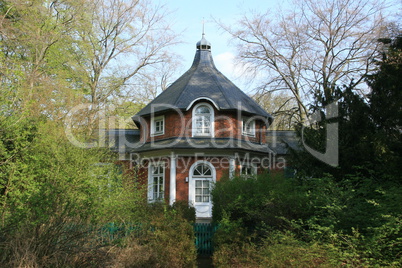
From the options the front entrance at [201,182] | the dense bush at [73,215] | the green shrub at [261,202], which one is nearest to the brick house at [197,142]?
the front entrance at [201,182]

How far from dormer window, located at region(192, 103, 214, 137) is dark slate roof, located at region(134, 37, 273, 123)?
46 cm

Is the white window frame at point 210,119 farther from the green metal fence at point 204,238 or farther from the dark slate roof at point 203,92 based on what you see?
the green metal fence at point 204,238

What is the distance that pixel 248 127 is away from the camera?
19.9 meters

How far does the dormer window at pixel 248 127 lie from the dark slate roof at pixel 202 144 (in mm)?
806

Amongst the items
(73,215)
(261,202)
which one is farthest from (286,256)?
(73,215)

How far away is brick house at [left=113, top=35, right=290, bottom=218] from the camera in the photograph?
58.4ft

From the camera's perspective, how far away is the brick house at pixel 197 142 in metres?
17.8

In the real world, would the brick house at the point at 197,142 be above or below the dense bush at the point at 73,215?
above

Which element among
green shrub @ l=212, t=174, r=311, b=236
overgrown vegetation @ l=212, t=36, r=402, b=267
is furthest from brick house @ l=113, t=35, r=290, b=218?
overgrown vegetation @ l=212, t=36, r=402, b=267

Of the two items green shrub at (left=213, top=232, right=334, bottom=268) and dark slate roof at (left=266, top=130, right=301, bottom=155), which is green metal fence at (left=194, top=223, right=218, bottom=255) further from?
dark slate roof at (left=266, top=130, right=301, bottom=155)

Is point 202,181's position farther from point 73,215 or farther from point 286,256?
point 286,256

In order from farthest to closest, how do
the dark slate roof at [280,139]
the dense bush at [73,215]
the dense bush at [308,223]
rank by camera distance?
the dark slate roof at [280,139] < the dense bush at [308,223] < the dense bush at [73,215]

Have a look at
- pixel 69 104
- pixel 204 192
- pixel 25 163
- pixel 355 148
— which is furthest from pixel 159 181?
pixel 355 148

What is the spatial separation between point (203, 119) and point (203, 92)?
167 centimetres
